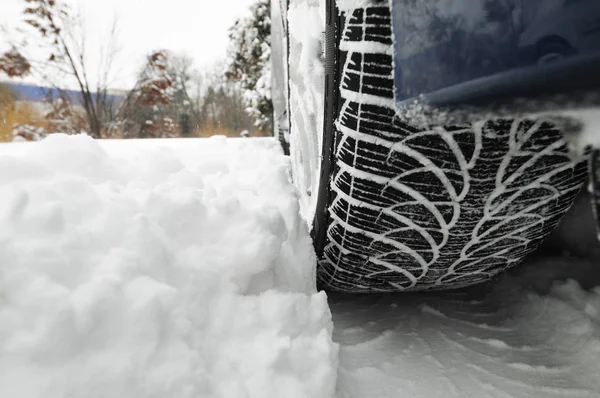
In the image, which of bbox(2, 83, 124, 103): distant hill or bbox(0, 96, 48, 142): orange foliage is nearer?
bbox(0, 96, 48, 142): orange foliage

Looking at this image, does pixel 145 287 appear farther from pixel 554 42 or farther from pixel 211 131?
pixel 211 131

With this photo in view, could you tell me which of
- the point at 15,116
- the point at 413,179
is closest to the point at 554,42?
the point at 413,179

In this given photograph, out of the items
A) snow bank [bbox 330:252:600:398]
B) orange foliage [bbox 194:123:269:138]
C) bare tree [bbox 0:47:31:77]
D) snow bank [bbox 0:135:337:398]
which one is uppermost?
bare tree [bbox 0:47:31:77]

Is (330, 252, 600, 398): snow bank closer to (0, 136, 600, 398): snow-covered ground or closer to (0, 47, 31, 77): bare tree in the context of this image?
(0, 136, 600, 398): snow-covered ground

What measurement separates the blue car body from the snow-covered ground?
429 millimetres

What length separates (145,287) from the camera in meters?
0.52

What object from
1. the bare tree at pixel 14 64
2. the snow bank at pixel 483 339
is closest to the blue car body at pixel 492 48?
the snow bank at pixel 483 339

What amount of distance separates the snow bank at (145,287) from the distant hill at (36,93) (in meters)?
6.37

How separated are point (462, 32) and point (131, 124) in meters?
7.37

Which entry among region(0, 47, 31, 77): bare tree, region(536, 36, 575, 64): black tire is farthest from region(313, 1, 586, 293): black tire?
region(0, 47, 31, 77): bare tree

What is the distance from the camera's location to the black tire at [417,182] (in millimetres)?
490

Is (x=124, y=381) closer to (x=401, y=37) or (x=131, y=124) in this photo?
(x=401, y=37)

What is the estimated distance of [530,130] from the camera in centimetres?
48

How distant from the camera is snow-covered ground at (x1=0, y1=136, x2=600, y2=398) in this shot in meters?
0.45
